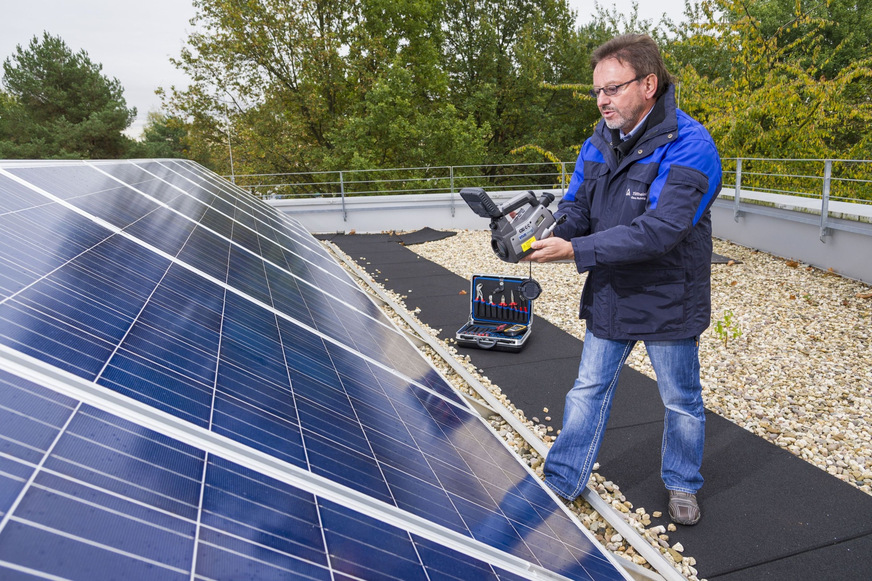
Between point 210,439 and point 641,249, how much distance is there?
209cm

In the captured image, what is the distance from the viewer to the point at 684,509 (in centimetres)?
336

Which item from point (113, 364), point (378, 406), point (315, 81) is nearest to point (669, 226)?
point (378, 406)

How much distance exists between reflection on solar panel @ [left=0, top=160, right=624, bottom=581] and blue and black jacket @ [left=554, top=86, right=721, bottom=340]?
1.02m

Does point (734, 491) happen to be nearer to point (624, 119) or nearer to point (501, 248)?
point (501, 248)

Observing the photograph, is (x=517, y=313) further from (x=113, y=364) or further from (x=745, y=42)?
(x=745, y=42)

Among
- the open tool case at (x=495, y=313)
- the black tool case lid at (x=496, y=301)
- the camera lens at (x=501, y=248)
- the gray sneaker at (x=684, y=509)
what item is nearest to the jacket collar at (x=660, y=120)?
the camera lens at (x=501, y=248)

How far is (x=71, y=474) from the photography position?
1.08 m

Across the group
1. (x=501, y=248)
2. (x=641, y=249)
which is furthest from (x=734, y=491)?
(x=501, y=248)

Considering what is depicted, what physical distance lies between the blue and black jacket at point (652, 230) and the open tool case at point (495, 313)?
3.23m

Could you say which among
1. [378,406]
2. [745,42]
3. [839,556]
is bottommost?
[839,556]

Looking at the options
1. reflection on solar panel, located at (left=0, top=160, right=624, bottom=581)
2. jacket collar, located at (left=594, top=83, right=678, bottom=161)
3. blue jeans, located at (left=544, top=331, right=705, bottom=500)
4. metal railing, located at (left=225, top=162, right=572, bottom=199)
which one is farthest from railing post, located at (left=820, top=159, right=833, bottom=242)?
metal railing, located at (left=225, top=162, right=572, bottom=199)

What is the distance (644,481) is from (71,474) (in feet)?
11.7

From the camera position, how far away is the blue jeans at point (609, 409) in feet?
10.1

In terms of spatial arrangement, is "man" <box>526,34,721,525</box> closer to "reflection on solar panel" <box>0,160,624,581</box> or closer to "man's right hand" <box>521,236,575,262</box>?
"man's right hand" <box>521,236,575,262</box>
